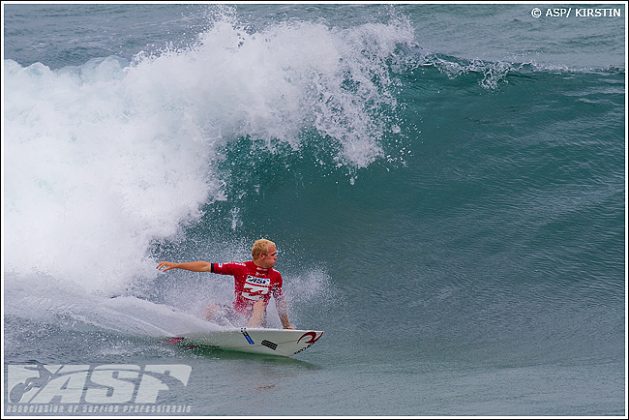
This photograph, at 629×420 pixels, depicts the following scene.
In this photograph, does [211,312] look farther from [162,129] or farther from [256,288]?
[162,129]

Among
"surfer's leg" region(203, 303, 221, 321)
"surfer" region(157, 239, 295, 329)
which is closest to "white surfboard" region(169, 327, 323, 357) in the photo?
"surfer" region(157, 239, 295, 329)

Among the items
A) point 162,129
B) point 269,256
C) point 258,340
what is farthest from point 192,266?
point 162,129

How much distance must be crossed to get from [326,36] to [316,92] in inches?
45.6

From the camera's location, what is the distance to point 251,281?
7.12 metres

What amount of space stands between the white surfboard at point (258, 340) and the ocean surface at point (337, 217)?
14 centimetres

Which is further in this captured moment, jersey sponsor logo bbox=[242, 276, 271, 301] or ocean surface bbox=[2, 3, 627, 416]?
jersey sponsor logo bbox=[242, 276, 271, 301]

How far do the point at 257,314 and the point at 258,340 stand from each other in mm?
403

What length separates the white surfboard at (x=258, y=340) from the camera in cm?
668

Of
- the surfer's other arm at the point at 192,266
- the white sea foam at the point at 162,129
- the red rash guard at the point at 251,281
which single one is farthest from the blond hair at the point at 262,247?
the white sea foam at the point at 162,129

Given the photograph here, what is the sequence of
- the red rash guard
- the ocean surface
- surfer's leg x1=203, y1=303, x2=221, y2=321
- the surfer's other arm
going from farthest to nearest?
surfer's leg x1=203, y1=303, x2=221, y2=321, the red rash guard, the surfer's other arm, the ocean surface

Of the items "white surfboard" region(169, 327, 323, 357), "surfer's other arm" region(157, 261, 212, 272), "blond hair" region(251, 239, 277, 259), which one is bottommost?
"white surfboard" region(169, 327, 323, 357)

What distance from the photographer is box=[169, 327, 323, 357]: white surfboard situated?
6684 millimetres

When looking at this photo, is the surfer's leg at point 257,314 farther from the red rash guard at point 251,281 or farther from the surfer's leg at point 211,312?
the surfer's leg at point 211,312

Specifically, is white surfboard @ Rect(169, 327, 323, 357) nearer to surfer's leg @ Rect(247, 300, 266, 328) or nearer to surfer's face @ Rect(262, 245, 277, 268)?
surfer's leg @ Rect(247, 300, 266, 328)
